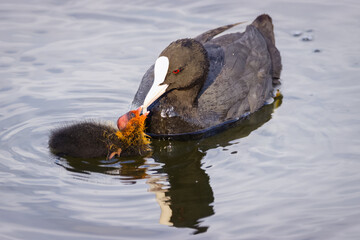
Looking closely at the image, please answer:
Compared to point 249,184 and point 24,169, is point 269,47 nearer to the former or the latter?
point 249,184

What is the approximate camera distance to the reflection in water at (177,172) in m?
4.58

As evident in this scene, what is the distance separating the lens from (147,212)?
4.54 m

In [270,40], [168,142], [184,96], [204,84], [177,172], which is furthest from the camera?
[270,40]

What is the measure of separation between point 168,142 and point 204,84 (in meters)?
0.75

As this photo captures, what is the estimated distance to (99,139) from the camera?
531 cm

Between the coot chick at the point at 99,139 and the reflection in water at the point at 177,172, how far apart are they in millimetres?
93

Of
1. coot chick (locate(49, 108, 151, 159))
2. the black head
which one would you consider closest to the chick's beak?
coot chick (locate(49, 108, 151, 159))

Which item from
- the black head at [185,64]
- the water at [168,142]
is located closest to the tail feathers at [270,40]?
the water at [168,142]

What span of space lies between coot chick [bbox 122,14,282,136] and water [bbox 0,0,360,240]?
20cm

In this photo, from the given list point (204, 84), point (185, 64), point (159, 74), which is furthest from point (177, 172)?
point (204, 84)

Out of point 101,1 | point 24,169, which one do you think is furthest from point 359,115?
point 101,1

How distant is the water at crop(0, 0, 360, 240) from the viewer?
4.45 meters

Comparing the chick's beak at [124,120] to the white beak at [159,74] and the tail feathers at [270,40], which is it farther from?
the tail feathers at [270,40]

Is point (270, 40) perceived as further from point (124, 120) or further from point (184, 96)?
point (124, 120)
